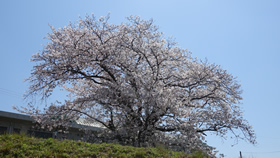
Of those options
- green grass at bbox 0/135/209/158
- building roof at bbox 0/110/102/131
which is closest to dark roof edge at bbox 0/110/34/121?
building roof at bbox 0/110/102/131

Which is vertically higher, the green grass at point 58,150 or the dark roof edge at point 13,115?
the dark roof edge at point 13,115

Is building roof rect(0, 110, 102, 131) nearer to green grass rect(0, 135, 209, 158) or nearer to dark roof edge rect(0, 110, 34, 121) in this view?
dark roof edge rect(0, 110, 34, 121)

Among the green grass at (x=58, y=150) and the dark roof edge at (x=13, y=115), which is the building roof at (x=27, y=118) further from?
the green grass at (x=58, y=150)

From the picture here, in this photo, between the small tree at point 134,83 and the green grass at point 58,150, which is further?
the small tree at point 134,83

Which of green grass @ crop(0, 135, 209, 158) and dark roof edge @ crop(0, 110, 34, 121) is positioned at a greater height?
dark roof edge @ crop(0, 110, 34, 121)

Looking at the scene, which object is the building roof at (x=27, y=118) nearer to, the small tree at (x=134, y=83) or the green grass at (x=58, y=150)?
the small tree at (x=134, y=83)

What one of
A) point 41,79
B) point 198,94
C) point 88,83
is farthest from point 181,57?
point 41,79

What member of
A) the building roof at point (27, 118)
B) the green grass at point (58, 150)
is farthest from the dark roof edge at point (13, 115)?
the green grass at point (58, 150)

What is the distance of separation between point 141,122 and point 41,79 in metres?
6.31

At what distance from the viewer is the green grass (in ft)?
22.9

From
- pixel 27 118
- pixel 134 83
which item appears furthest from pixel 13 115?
pixel 134 83

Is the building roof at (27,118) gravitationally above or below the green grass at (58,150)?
above

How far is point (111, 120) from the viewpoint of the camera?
16.6m

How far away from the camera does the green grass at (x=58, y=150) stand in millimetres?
6973
